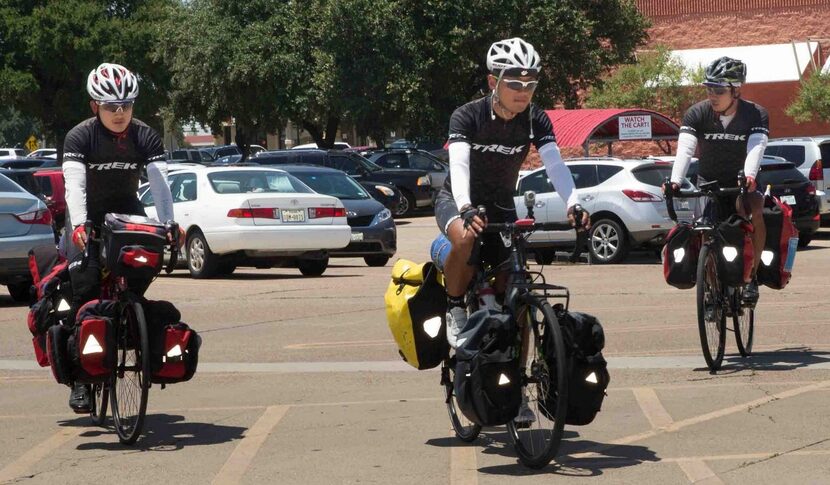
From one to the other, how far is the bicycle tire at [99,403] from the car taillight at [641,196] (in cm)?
1337

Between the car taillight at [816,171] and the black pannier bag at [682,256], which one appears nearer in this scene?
the black pannier bag at [682,256]

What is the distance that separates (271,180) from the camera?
19953 millimetres

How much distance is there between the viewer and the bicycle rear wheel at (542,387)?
6.35 metres

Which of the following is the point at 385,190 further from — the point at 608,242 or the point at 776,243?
the point at 776,243

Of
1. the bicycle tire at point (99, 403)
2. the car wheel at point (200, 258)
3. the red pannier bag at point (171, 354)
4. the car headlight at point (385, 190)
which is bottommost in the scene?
the car headlight at point (385, 190)

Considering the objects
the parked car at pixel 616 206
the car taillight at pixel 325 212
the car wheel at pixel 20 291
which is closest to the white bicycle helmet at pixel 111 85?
the car wheel at pixel 20 291

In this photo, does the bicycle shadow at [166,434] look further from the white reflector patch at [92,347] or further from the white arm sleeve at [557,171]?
the white arm sleeve at [557,171]

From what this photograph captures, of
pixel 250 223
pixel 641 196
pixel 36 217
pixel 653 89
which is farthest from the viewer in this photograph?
pixel 653 89

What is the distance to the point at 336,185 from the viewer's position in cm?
2278

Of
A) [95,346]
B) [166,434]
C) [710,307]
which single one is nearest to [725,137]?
[710,307]

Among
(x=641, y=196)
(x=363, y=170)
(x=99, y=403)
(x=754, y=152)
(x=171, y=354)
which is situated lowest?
(x=363, y=170)

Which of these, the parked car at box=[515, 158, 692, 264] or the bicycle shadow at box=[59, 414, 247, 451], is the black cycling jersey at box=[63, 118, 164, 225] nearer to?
the bicycle shadow at box=[59, 414, 247, 451]

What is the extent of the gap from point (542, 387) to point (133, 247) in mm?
2311

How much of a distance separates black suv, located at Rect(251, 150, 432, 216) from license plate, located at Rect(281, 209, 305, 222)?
16.0 m
